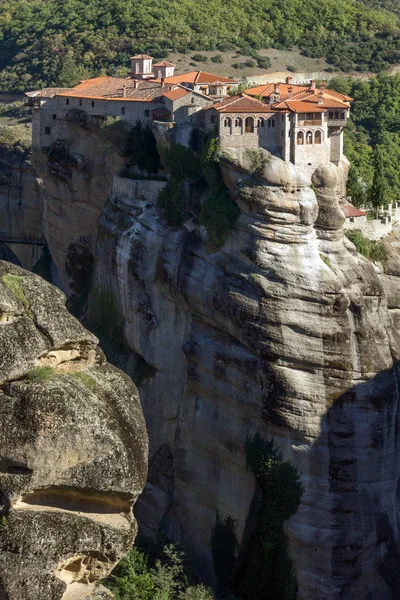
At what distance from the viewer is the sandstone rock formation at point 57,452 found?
1018 inches

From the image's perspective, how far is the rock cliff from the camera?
39.0 metres

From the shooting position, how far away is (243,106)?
40.8 m

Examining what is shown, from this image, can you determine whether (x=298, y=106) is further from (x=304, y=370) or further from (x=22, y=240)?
(x=22, y=240)

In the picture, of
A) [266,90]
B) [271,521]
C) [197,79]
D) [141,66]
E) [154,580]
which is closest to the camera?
[154,580]

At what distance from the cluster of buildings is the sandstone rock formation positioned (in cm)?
1454

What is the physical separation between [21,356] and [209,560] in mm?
17631

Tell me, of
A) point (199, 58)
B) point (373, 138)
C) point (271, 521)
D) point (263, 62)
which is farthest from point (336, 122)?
point (199, 58)

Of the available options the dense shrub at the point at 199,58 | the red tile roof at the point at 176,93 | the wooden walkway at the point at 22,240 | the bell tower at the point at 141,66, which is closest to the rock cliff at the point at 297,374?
the red tile roof at the point at 176,93

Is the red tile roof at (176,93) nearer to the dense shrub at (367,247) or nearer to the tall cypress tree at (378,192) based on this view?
the tall cypress tree at (378,192)

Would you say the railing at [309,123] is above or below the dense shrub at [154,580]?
above

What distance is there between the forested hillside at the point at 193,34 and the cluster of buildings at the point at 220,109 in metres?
19.4

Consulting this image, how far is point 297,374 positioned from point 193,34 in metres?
39.9

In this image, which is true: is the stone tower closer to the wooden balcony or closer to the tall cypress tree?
the tall cypress tree

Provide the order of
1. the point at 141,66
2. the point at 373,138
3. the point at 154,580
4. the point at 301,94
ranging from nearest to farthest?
the point at 154,580 < the point at 301,94 < the point at 141,66 < the point at 373,138
